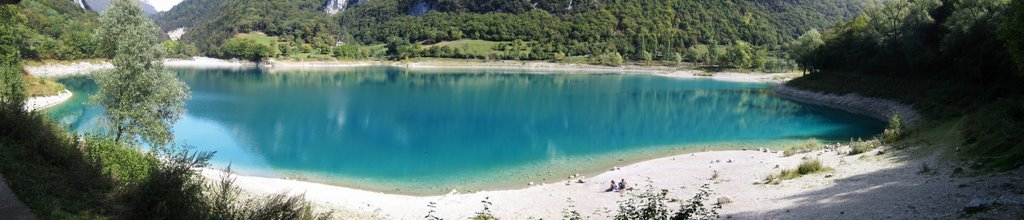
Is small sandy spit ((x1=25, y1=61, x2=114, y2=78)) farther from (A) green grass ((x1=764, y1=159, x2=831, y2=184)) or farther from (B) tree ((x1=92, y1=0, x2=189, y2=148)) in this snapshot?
(A) green grass ((x1=764, y1=159, x2=831, y2=184))

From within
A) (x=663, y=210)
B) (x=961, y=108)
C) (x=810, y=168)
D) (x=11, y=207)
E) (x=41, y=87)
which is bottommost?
(x=810, y=168)

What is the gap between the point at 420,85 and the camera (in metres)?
87.5

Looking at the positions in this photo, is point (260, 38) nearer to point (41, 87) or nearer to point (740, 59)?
point (41, 87)

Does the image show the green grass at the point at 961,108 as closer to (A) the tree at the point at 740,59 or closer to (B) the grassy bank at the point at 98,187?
(B) the grassy bank at the point at 98,187

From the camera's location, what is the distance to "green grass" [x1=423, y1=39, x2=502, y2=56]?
163525mm

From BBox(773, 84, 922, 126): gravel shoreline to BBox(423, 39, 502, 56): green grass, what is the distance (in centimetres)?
10402

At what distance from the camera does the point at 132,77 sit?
2086cm

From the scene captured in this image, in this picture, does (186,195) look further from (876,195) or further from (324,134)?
(324,134)

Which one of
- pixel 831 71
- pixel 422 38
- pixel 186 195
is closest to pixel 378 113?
pixel 186 195

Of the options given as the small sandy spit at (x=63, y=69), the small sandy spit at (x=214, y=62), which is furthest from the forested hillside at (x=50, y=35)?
the small sandy spit at (x=214, y=62)

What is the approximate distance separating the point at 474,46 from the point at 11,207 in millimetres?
164624

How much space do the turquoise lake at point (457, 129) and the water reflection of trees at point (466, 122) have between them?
12 cm

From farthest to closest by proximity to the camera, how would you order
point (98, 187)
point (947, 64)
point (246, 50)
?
point (246, 50), point (947, 64), point (98, 187)

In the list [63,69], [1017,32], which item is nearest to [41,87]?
[63,69]
